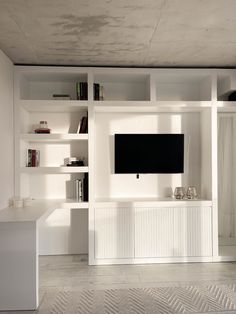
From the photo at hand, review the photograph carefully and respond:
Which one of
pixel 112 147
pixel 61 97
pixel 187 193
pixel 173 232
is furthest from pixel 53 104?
pixel 173 232

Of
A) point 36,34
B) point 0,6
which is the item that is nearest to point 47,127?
point 36,34

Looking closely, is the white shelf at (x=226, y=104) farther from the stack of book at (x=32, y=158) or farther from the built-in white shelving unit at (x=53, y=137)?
the stack of book at (x=32, y=158)

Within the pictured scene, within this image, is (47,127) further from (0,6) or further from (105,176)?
(0,6)

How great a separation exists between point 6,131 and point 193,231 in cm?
252

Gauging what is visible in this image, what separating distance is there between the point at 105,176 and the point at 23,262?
1694 millimetres

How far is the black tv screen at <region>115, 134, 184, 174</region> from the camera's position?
3.89 m

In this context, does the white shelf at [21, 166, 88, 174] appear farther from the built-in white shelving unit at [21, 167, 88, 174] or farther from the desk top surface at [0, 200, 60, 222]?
the desk top surface at [0, 200, 60, 222]

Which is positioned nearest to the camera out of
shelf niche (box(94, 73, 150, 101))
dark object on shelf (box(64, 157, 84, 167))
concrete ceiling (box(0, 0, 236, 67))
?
concrete ceiling (box(0, 0, 236, 67))

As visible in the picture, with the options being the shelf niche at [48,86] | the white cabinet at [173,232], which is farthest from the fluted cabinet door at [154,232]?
the shelf niche at [48,86]

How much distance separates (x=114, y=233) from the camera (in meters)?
3.61

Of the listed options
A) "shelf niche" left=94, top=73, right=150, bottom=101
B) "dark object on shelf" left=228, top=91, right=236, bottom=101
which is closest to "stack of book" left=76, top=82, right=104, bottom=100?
"shelf niche" left=94, top=73, right=150, bottom=101

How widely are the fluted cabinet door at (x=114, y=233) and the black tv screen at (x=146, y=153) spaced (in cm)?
59

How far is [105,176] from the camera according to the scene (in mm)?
4004

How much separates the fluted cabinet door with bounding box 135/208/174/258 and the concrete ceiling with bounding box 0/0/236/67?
6.01 ft
